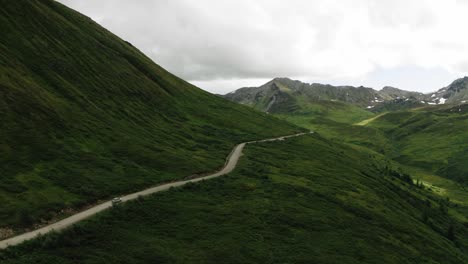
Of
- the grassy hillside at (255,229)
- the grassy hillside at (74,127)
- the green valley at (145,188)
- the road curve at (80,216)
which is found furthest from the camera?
the grassy hillside at (74,127)

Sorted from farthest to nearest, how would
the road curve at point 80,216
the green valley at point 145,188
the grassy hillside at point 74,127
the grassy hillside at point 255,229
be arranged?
the grassy hillside at point 74,127, the green valley at point 145,188, the grassy hillside at point 255,229, the road curve at point 80,216

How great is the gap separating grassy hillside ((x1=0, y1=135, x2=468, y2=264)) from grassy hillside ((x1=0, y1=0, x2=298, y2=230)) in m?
9.40

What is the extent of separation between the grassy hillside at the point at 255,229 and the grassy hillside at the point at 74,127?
370 inches

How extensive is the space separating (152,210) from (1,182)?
27.1 metres

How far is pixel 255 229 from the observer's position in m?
74.4

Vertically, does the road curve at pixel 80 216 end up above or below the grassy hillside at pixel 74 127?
below

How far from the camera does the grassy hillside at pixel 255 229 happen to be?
55594mm

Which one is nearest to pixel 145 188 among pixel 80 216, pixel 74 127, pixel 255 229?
pixel 80 216

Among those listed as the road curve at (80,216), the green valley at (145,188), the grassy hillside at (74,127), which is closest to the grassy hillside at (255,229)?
the green valley at (145,188)

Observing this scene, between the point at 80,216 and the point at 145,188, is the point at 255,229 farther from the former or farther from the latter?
the point at 80,216

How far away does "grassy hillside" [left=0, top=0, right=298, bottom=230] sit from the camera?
2781 inches

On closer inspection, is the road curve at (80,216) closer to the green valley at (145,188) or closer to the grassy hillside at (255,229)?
the green valley at (145,188)

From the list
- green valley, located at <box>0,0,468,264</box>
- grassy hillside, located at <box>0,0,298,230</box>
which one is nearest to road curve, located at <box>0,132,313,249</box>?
green valley, located at <box>0,0,468,264</box>

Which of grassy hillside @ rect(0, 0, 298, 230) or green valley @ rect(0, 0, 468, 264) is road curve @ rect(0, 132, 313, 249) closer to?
green valley @ rect(0, 0, 468, 264)
